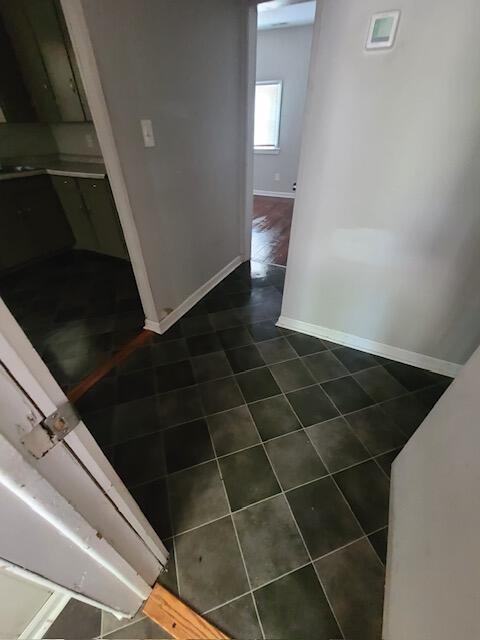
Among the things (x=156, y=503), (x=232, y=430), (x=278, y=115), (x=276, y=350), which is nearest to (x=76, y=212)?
(x=276, y=350)

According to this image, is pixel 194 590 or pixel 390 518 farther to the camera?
pixel 390 518

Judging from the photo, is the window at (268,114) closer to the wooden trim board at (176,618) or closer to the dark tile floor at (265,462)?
the dark tile floor at (265,462)

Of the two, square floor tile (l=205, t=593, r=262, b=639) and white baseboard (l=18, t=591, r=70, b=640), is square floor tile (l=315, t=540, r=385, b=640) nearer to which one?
square floor tile (l=205, t=593, r=262, b=639)

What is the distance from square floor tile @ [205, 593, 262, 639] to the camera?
84 centimetres

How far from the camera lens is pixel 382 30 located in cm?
111

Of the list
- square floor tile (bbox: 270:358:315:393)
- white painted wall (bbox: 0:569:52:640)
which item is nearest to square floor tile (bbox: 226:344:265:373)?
square floor tile (bbox: 270:358:315:393)

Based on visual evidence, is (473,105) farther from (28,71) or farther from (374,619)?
(28,71)

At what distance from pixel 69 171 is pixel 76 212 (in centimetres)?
42

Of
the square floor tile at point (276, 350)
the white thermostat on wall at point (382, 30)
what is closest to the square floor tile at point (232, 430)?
the square floor tile at point (276, 350)

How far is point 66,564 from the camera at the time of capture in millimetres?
549

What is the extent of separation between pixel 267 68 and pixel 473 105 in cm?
488

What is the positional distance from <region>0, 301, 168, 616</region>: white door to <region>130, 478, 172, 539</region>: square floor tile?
321mm

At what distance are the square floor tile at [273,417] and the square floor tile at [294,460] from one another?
0.04m

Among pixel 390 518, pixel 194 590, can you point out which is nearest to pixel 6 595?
pixel 194 590
